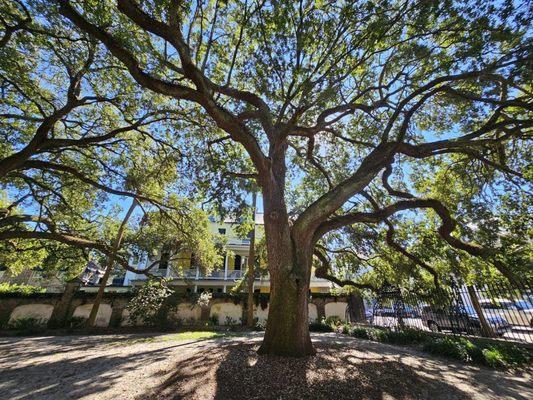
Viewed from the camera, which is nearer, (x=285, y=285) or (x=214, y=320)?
(x=285, y=285)

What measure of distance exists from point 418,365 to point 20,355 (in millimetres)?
10439

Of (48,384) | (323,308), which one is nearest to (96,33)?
(48,384)

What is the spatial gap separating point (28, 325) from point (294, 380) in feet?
57.5

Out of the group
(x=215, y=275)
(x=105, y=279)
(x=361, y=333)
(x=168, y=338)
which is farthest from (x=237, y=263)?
(x=361, y=333)

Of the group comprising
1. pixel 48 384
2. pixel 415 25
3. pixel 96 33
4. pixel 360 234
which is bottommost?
pixel 48 384

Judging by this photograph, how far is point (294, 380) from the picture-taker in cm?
384

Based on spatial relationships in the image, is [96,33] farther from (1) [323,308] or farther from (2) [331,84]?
(1) [323,308]

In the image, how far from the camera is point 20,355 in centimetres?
687

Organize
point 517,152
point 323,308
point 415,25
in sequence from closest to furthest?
point 415,25
point 517,152
point 323,308

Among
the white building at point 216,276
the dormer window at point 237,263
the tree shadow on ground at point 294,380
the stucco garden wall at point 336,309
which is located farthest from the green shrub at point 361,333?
the dormer window at point 237,263

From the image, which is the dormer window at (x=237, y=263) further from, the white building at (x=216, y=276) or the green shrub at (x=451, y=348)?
the green shrub at (x=451, y=348)

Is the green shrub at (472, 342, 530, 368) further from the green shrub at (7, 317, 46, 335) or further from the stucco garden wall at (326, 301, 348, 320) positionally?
the green shrub at (7, 317, 46, 335)

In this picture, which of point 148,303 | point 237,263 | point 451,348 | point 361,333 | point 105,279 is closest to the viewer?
point 451,348

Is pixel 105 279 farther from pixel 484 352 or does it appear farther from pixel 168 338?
pixel 484 352
